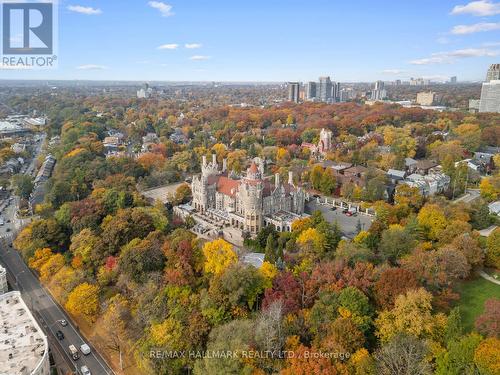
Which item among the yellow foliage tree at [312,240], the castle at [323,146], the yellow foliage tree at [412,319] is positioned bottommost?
the yellow foliage tree at [412,319]

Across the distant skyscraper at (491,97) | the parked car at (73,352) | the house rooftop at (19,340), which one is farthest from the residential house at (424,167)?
the distant skyscraper at (491,97)

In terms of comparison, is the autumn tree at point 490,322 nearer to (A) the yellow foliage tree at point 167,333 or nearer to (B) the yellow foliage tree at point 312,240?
(B) the yellow foliage tree at point 312,240

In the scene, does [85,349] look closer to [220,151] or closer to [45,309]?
[45,309]

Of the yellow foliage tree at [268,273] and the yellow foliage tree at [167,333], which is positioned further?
the yellow foliage tree at [268,273]

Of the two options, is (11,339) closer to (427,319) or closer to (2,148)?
(427,319)

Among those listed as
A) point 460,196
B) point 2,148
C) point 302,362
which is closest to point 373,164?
point 460,196

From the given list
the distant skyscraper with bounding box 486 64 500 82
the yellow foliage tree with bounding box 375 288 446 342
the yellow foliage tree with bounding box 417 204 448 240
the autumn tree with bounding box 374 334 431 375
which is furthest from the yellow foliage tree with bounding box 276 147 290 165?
the distant skyscraper with bounding box 486 64 500 82

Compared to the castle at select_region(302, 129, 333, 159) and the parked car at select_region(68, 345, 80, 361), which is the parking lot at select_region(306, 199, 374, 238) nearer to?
the castle at select_region(302, 129, 333, 159)

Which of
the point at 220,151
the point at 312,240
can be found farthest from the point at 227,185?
the point at 220,151

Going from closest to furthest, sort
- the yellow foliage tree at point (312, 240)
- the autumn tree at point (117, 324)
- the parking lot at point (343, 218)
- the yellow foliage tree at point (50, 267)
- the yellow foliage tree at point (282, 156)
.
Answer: the autumn tree at point (117, 324), the yellow foliage tree at point (312, 240), the yellow foliage tree at point (50, 267), the parking lot at point (343, 218), the yellow foliage tree at point (282, 156)
